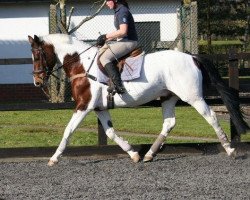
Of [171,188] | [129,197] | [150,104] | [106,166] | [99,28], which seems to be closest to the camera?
[129,197]

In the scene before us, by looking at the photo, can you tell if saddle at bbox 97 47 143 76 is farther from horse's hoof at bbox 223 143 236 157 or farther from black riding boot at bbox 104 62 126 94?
horse's hoof at bbox 223 143 236 157

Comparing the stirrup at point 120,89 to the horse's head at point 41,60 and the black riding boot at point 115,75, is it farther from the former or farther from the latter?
the horse's head at point 41,60

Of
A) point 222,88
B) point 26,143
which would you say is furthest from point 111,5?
point 26,143

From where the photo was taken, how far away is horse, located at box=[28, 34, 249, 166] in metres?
10.4

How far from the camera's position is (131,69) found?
34.0ft

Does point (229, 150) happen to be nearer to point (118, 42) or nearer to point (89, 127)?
point (118, 42)

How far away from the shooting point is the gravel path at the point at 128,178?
26.5 ft

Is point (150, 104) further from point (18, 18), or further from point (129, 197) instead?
point (18, 18)

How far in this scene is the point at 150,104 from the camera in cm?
1162

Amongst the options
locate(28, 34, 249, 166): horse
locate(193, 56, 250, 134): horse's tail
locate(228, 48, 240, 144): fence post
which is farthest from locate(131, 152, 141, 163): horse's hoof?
locate(228, 48, 240, 144): fence post

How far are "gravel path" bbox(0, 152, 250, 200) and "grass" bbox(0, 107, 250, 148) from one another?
8.81 ft

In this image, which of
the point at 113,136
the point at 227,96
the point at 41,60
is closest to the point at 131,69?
the point at 113,136

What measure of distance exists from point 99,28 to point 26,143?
403 inches

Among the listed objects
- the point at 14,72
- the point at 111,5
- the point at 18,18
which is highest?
the point at 111,5
